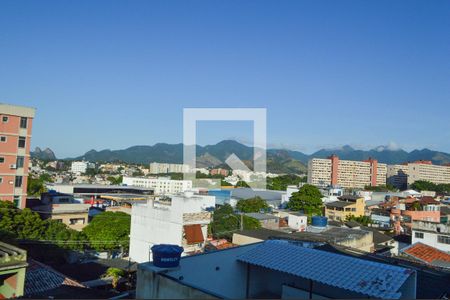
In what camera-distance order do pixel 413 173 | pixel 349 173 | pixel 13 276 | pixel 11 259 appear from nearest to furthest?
pixel 11 259 → pixel 13 276 → pixel 413 173 → pixel 349 173

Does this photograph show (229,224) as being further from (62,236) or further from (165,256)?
(165,256)

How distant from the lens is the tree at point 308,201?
33125mm

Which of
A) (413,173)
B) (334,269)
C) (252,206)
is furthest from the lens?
(413,173)

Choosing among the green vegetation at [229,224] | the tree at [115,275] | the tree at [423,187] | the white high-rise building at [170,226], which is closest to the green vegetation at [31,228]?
the white high-rise building at [170,226]

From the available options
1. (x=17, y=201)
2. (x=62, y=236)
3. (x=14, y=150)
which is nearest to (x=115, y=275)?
(x=62, y=236)

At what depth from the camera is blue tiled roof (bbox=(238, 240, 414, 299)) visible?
4.88 metres

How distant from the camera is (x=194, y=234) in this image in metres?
17.8

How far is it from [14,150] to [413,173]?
8694 centimetres

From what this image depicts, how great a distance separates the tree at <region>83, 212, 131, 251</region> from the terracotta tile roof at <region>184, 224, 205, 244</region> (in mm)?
4560

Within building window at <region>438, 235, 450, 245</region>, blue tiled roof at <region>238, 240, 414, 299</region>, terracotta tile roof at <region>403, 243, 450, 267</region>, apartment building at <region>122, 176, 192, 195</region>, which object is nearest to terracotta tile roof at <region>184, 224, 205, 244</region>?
terracotta tile roof at <region>403, 243, 450, 267</region>

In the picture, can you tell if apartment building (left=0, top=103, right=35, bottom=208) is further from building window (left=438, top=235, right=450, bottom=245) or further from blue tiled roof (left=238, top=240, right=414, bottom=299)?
building window (left=438, top=235, right=450, bottom=245)

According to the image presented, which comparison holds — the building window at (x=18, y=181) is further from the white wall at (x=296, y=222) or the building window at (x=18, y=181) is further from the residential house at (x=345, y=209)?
the residential house at (x=345, y=209)

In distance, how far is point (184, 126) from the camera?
14.7m

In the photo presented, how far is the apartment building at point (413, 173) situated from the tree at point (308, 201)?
62.3 meters
